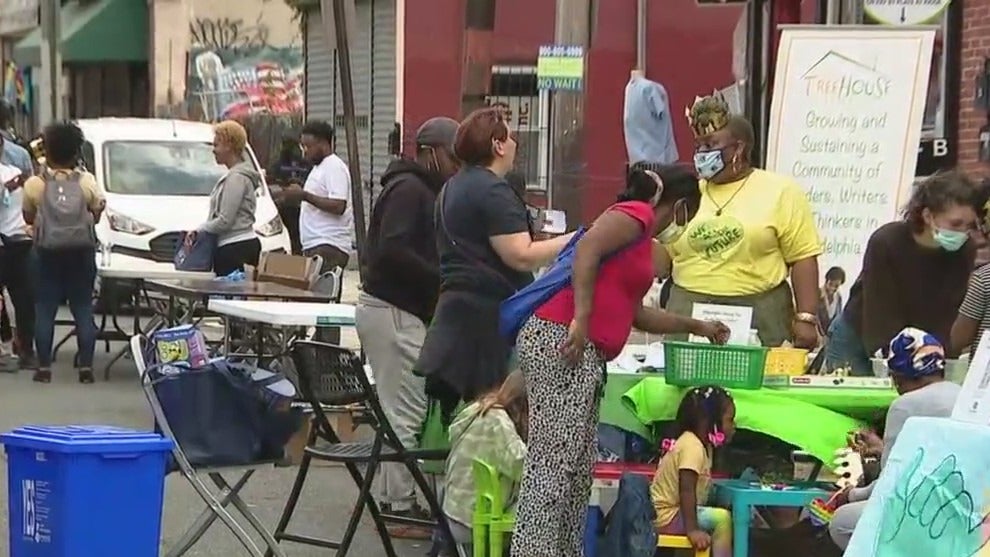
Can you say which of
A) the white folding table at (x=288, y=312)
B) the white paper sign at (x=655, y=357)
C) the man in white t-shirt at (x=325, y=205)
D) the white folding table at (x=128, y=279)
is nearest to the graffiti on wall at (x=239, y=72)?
the white folding table at (x=128, y=279)

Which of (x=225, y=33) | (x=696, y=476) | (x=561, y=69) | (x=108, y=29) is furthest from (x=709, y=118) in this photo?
(x=108, y=29)

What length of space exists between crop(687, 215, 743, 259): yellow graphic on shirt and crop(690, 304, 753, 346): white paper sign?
0.32 m

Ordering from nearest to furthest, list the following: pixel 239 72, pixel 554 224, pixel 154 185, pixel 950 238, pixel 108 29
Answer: pixel 950 238 → pixel 554 224 → pixel 154 185 → pixel 239 72 → pixel 108 29

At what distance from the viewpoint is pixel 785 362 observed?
7598 mm

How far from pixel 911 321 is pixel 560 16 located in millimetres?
6812


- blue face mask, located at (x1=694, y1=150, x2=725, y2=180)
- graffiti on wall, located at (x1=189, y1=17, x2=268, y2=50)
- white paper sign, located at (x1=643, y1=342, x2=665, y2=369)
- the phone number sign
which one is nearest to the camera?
white paper sign, located at (x1=643, y1=342, x2=665, y2=369)

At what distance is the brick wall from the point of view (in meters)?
12.3

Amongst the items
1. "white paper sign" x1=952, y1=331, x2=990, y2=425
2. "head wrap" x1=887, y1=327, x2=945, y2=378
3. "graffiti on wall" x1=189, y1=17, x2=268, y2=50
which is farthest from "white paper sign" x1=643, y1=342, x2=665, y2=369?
"graffiti on wall" x1=189, y1=17, x2=268, y2=50

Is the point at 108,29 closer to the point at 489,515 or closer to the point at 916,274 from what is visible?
the point at 916,274

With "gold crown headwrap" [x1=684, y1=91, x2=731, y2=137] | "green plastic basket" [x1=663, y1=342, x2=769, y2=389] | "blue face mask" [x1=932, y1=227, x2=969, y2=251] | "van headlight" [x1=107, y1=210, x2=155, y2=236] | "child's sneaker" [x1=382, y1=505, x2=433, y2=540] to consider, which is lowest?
"child's sneaker" [x1=382, y1=505, x2=433, y2=540]

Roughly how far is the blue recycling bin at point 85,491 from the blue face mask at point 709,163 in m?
2.75

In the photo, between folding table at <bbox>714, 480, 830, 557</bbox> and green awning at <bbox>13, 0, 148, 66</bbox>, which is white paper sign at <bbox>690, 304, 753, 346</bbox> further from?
green awning at <bbox>13, 0, 148, 66</bbox>

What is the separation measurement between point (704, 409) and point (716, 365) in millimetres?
172

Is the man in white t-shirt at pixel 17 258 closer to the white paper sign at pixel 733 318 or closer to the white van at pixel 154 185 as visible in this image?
the white van at pixel 154 185
